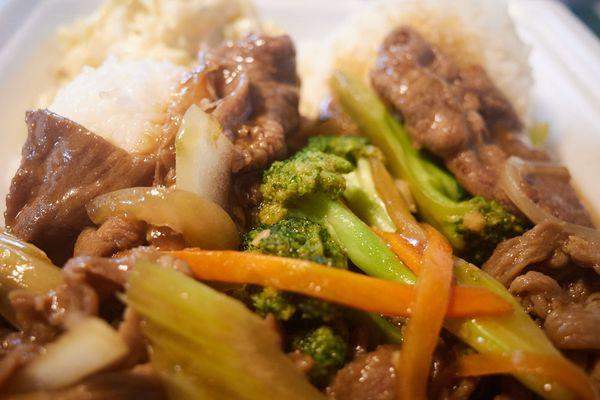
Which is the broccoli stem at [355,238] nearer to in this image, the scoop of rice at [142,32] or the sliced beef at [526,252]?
the sliced beef at [526,252]

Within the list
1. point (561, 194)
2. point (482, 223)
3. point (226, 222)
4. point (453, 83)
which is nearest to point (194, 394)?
point (226, 222)

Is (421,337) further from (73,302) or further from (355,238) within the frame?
(73,302)

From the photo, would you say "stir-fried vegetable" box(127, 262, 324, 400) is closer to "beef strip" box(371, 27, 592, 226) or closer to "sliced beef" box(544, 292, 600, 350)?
"sliced beef" box(544, 292, 600, 350)

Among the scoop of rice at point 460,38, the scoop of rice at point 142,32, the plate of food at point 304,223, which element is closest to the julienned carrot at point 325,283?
the plate of food at point 304,223

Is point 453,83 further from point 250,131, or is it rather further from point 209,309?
point 209,309

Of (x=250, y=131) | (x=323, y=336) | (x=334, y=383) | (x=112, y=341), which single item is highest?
(x=250, y=131)

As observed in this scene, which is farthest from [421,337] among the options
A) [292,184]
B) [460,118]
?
[460,118]
